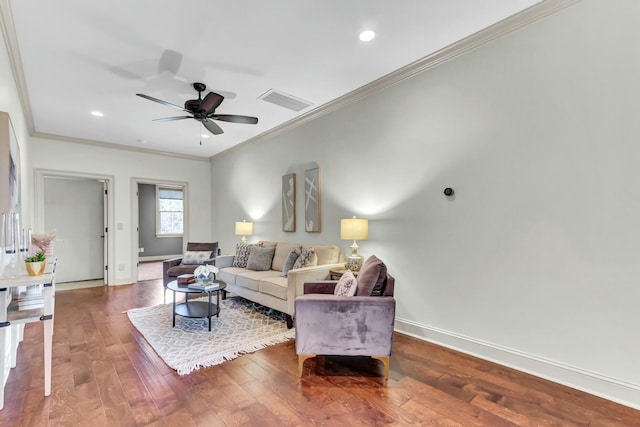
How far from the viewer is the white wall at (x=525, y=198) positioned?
206cm

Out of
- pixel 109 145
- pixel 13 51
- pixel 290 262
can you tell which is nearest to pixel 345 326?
pixel 290 262

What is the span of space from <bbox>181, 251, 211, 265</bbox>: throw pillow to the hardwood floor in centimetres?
214

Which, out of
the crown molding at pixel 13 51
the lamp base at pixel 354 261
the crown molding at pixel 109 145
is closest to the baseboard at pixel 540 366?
the lamp base at pixel 354 261

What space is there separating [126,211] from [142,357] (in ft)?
14.2

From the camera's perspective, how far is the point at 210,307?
345 cm

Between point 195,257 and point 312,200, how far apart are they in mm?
2303

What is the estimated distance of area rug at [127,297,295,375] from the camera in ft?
Answer: 8.96

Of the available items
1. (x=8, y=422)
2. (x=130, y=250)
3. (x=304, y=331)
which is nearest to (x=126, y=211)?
(x=130, y=250)

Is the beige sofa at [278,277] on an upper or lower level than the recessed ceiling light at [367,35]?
lower

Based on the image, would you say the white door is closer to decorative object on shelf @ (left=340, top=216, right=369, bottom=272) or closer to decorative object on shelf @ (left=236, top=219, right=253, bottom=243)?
decorative object on shelf @ (left=236, top=219, right=253, bottom=243)

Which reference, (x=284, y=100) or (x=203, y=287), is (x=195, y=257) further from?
(x=284, y=100)

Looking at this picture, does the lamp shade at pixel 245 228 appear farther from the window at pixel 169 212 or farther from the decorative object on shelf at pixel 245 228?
the window at pixel 169 212

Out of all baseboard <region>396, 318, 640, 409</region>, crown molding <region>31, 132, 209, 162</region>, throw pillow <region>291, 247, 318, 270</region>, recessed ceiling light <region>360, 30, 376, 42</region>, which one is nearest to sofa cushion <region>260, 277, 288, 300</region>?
throw pillow <region>291, 247, 318, 270</region>

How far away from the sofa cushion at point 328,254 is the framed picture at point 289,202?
97cm
